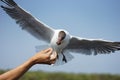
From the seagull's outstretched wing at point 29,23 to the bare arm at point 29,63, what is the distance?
6.17 ft

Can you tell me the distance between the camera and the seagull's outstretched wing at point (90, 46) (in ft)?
7.45

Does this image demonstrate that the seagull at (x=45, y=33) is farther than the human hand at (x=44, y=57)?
Yes

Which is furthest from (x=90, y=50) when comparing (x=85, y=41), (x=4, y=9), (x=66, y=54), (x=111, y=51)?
(x=4, y=9)

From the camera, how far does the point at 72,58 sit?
1832 mm

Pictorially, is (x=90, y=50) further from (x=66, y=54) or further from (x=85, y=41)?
(x=66, y=54)

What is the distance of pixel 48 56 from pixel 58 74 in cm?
275

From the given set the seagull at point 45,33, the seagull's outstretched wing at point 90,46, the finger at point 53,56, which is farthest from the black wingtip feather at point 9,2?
the finger at point 53,56

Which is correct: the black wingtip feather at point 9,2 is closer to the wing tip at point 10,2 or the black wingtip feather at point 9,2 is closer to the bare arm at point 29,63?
the wing tip at point 10,2

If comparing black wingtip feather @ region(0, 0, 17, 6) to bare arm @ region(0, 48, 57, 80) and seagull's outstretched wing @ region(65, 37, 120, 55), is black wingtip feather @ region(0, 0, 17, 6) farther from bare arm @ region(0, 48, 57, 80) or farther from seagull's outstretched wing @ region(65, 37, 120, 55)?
bare arm @ region(0, 48, 57, 80)

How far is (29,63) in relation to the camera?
0.49 meters

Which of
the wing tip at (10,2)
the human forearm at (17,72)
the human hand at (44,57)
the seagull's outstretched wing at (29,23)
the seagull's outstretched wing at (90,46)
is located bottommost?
the human forearm at (17,72)

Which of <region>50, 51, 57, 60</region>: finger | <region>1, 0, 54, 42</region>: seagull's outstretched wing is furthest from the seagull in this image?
<region>50, 51, 57, 60</region>: finger

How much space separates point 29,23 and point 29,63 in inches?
80.2

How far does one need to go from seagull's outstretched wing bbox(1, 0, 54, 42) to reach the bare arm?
1.88 m
